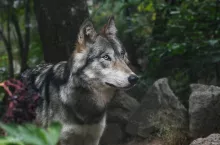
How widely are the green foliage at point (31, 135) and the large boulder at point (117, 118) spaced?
5.32 metres

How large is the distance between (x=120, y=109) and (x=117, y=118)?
159 millimetres

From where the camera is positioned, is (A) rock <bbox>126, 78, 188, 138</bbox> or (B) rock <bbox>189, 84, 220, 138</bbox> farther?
(A) rock <bbox>126, 78, 188, 138</bbox>

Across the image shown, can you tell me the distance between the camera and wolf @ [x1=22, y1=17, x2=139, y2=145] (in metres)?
4.38

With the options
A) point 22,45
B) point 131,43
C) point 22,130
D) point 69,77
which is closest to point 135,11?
point 131,43

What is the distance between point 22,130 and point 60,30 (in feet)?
17.6

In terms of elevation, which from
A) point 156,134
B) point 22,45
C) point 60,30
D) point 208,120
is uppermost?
point 60,30

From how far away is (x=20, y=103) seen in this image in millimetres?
1475

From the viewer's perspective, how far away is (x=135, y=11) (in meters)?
9.91

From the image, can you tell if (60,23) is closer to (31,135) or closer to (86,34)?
(86,34)

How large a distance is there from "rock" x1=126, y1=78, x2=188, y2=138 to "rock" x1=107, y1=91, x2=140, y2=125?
154 millimetres

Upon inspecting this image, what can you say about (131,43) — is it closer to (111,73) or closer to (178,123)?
(178,123)

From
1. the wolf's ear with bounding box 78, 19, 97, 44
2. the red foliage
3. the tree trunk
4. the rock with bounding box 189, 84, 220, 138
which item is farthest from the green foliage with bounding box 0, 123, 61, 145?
the tree trunk

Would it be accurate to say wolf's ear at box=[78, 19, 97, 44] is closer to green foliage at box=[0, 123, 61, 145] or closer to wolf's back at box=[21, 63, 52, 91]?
wolf's back at box=[21, 63, 52, 91]

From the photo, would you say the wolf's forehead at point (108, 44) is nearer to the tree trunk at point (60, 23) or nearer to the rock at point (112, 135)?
the tree trunk at point (60, 23)
